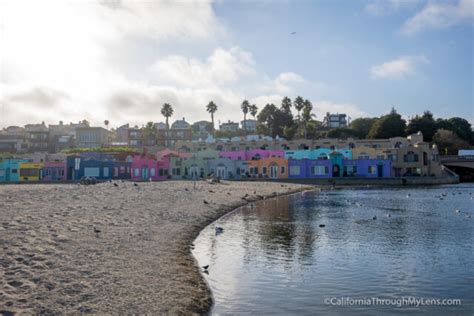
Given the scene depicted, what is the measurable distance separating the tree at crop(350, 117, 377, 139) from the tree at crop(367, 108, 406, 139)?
1147cm

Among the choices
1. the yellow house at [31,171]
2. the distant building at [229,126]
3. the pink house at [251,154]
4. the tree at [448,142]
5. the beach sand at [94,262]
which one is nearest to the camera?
the beach sand at [94,262]

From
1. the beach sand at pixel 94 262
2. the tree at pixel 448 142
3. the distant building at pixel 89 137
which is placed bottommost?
the beach sand at pixel 94 262

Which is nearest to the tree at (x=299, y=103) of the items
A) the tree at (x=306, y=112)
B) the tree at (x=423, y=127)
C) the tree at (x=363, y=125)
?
the tree at (x=306, y=112)

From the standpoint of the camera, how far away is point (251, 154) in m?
102

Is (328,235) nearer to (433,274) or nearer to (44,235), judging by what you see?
(433,274)

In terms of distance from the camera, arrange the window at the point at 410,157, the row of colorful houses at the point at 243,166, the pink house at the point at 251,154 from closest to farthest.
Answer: the row of colorful houses at the point at 243,166 < the window at the point at 410,157 < the pink house at the point at 251,154

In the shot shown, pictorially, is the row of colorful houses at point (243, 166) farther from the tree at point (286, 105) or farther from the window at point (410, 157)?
the tree at point (286, 105)

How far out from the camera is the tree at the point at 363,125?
13885 cm

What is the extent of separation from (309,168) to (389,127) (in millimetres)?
40804

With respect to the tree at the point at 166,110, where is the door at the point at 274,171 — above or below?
below

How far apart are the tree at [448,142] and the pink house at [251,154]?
46.9 metres

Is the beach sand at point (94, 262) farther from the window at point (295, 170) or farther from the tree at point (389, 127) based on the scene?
the tree at point (389, 127)

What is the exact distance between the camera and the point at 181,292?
13.3 m

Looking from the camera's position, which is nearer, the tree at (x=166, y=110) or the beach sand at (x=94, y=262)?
the beach sand at (x=94, y=262)
